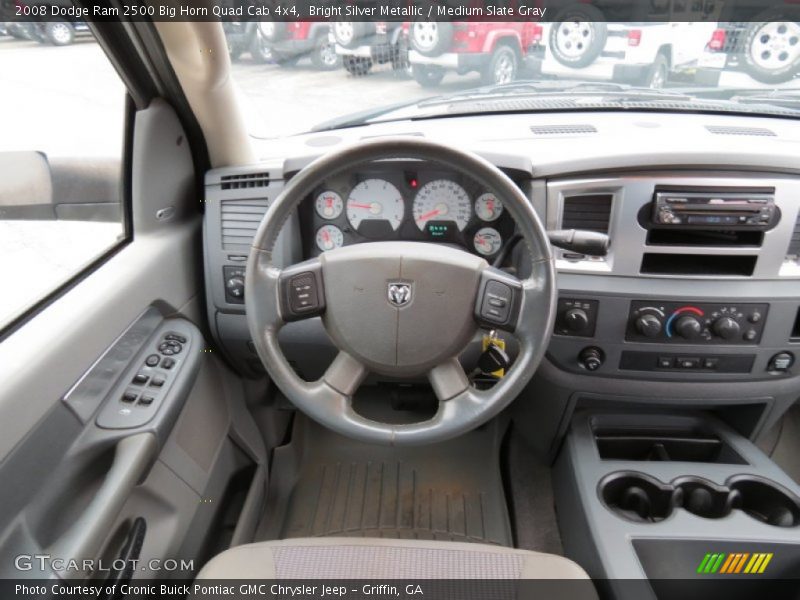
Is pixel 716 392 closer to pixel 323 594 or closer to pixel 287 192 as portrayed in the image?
pixel 323 594

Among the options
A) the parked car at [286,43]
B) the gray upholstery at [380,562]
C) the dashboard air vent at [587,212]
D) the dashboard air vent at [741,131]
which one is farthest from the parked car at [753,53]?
the gray upholstery at [380,562]

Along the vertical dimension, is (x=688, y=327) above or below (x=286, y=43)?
below

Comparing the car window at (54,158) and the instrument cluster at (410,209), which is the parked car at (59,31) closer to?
the car window at (54,158)

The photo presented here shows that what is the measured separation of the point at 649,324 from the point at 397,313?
2.73 feet

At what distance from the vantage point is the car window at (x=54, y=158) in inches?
51.0

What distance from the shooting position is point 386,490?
7.07ft

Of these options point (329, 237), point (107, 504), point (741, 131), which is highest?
point (741, 131)

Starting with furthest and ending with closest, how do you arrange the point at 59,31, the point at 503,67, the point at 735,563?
the point at 503,67 < the point at 735,563 < the point at 59,31

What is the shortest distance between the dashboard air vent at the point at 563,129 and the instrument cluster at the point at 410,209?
373mm

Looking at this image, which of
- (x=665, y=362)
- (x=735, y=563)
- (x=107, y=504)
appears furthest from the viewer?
(x=665, y=362)

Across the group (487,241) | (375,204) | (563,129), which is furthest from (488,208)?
(563,129)

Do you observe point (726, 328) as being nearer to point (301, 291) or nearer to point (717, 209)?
point (717, 209)

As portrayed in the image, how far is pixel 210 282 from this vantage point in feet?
5.91

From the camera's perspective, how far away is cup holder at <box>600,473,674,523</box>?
164 centimetres
